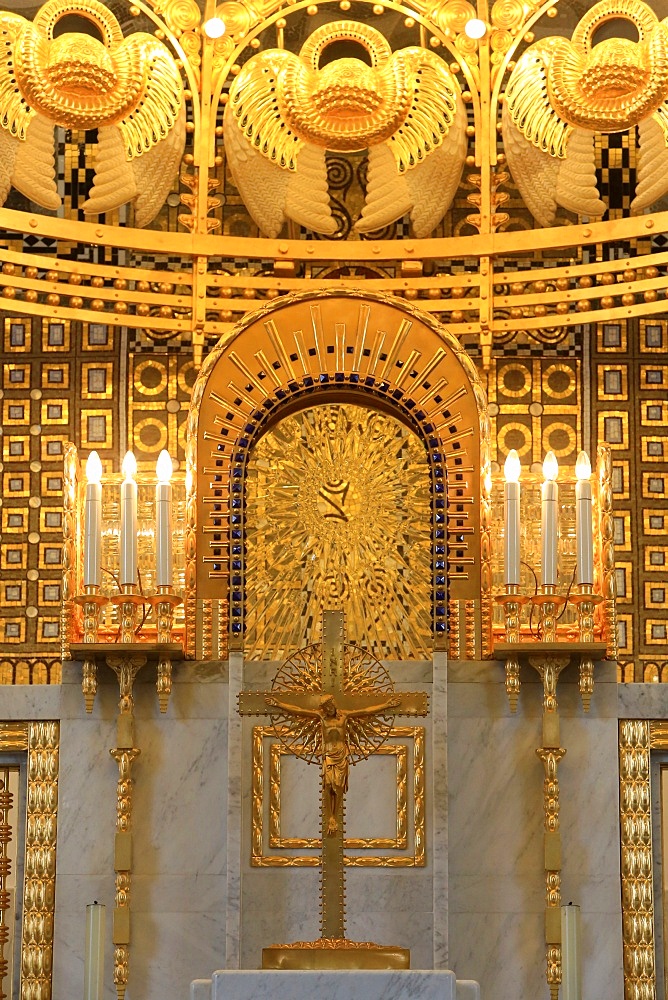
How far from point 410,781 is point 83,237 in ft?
10.2

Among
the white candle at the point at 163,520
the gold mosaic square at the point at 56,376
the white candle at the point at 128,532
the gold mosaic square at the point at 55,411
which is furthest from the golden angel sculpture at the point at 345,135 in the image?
the white candle at the point at 128,532

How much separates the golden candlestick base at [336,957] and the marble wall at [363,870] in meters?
1.38

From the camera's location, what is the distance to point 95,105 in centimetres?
1037

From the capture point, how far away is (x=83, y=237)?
10375mm

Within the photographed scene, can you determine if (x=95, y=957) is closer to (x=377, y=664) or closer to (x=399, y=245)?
(x=377, y=664)

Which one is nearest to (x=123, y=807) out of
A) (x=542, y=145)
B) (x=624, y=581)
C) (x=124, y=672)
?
(x=124, y=672)

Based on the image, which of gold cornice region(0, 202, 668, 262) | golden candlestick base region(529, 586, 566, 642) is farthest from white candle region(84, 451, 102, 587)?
golden candlestick base region(529, 586, 566, 642)

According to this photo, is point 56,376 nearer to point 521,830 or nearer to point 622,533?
point 622,533

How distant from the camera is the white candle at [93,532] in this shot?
9.62m

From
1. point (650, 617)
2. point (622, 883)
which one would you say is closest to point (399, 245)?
point (650, 617)

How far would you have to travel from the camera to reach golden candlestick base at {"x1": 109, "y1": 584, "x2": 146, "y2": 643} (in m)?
9.52

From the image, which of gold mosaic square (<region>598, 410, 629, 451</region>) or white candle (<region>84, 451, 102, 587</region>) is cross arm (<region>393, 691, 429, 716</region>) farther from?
gold mosaic square (<region>598, 410, 629, 451</region>)

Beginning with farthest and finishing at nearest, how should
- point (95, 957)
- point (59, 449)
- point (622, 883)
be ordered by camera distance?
point (59, 449) → point (622, 883) → point (95, 957)

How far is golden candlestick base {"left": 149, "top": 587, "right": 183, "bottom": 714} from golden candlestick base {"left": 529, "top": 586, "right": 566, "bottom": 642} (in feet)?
5.40
